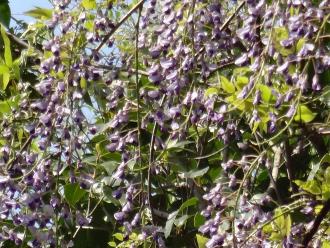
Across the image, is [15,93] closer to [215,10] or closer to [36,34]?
[36,34]

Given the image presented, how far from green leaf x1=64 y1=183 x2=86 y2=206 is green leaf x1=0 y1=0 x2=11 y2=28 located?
4.25 feet

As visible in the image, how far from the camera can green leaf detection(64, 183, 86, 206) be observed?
7.28 ft

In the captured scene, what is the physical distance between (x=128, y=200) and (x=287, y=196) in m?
0.47

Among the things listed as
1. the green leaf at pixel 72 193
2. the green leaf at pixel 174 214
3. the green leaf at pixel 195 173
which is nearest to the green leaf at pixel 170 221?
the green leaf at pixel 174 214

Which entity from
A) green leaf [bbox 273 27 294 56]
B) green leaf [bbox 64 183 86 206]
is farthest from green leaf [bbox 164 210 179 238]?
green leaf [bbox 273 27 294 56]

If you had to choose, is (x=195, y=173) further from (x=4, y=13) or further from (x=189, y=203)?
(x=4, y=13)

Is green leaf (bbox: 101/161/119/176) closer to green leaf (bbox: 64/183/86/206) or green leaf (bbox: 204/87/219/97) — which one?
green leaf (bbox: 64/183/86/206)

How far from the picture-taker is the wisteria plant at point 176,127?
180cm

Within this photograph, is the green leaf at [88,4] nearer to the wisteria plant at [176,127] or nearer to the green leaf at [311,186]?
the wisteria plant at [176,127]

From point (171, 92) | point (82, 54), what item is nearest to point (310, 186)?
point (171, 92)

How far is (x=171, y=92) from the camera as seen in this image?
189 cm

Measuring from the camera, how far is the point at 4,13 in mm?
941

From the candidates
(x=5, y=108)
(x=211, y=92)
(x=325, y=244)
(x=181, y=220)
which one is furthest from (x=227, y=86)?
(x=5, y=108)

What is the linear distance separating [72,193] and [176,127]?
410mm
